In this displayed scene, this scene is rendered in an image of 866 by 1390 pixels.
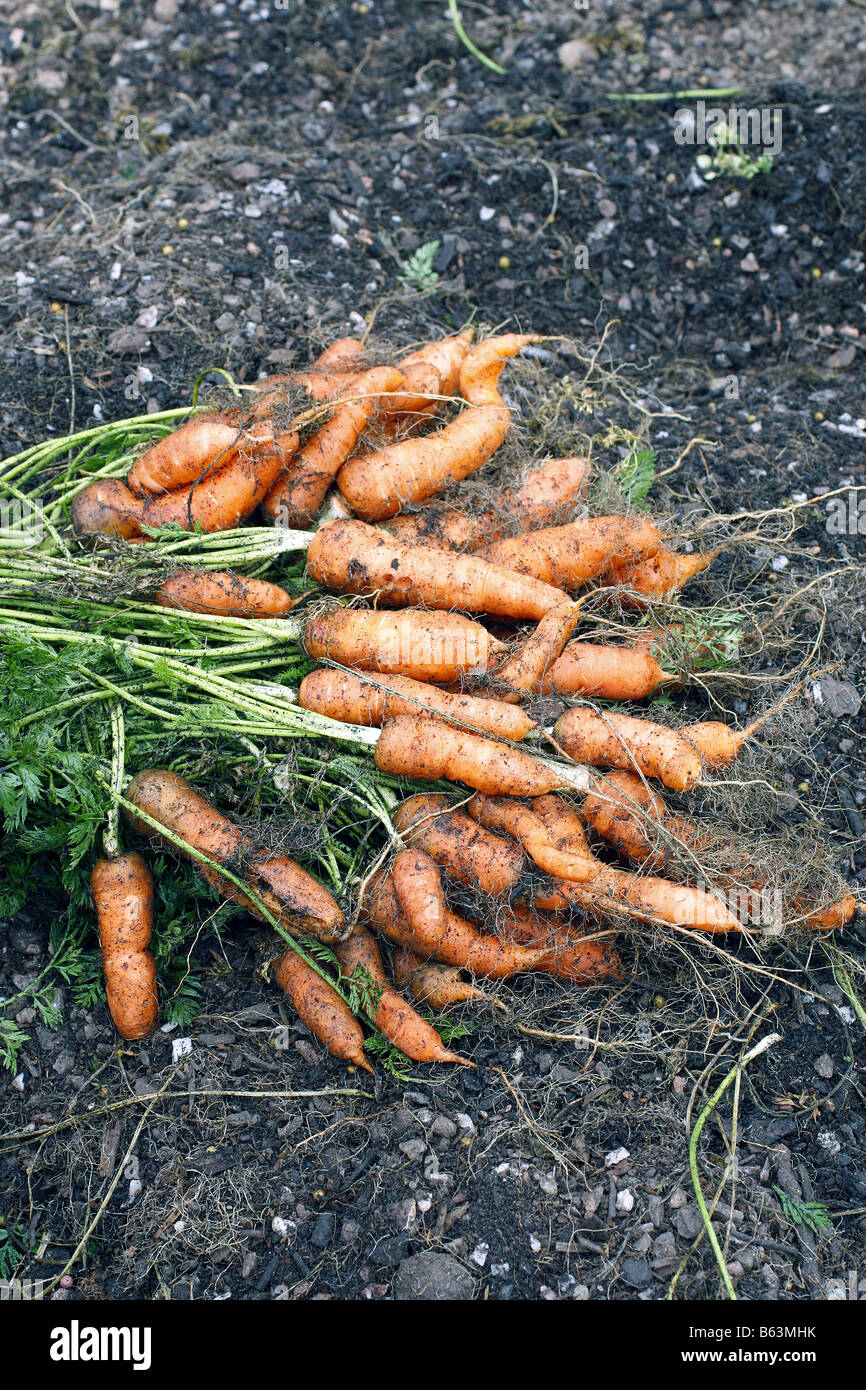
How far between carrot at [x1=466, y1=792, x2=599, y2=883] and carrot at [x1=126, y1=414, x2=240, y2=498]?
164cm

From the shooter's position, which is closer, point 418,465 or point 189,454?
point 189,454

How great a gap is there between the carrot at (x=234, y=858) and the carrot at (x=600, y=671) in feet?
3.61

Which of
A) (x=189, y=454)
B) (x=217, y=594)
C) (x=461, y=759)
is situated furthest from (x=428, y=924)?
(x=189, y=454)

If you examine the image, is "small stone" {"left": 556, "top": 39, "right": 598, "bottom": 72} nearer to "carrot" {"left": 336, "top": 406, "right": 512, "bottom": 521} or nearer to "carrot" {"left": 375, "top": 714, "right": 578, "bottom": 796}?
"carrot" {"left": 336, "top": 406, "right": 512, "bottom": 521}

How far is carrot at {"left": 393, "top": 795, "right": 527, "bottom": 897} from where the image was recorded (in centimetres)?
314

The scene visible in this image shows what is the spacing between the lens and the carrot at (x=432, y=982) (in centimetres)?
311

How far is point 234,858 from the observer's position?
3141 mm

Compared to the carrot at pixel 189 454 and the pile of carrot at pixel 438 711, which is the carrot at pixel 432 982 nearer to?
the pile of carrot at pixel 438 711

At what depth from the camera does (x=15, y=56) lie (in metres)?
5.70

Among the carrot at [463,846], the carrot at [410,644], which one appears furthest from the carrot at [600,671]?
the carrot at [463,846]

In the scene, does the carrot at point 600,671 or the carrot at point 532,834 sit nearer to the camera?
the carrot at point 532,834

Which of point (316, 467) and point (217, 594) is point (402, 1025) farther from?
point (316, 467)

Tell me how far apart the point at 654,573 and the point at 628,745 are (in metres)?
0.80

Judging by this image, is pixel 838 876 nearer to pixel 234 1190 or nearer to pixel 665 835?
pixel 665 835
